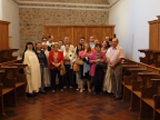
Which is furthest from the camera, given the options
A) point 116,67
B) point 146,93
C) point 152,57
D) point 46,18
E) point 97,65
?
point 46,18

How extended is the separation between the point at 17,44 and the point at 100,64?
5.02m

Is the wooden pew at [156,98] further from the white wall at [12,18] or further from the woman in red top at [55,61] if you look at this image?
the white wall at [12,18]

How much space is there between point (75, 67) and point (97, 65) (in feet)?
2.45

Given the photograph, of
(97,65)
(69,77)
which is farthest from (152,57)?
(69,77)

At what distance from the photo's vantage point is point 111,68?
765 cm

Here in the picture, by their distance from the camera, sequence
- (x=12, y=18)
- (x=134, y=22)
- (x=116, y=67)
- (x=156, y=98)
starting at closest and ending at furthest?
(x=156, y=98), (x=116, y=67), (x=134, y=22), (x=12, y=18)

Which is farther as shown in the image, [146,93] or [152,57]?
[152,57]

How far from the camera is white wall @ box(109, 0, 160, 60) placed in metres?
7.50

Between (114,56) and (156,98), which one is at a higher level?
(114,56)

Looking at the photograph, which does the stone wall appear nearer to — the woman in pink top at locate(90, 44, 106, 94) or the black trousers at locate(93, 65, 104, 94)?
the woman in pink top at locate(90, 44, 106, 94)

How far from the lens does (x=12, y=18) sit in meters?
11.2

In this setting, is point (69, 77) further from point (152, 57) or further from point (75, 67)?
point (152, 57)

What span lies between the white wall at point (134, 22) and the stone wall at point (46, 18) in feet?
6.84

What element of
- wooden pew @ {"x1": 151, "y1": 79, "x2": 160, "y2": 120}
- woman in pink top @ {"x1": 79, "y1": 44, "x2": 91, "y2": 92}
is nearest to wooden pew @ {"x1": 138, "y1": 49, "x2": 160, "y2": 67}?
wooden pew @ {"x1": 151, "y1": 79, "x2": 160, "y2": 120}
